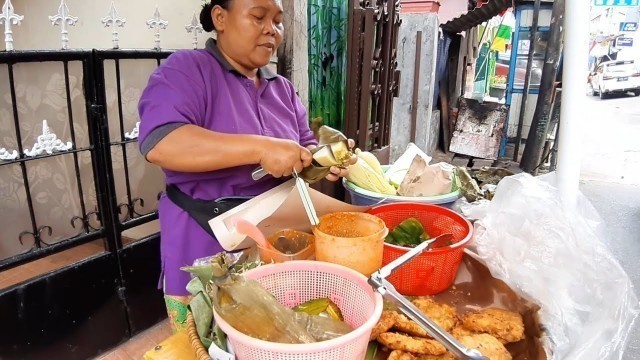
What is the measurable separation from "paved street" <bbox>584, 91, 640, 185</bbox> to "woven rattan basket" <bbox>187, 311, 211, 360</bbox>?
4.10 meters

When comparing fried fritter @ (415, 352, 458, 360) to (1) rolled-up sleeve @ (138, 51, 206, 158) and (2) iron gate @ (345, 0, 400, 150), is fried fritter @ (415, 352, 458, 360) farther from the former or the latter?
(2) iron gate @ (345, 0, 400, 150)

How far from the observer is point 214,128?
1.53 meters

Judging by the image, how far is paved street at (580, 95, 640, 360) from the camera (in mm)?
4273

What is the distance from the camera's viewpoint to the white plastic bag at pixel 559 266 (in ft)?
3.63

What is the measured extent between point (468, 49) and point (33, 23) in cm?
925

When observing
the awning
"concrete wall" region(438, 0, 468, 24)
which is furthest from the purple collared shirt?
"concrete wall" region(438, 0, 468, 24)

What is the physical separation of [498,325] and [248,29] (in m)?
1.28

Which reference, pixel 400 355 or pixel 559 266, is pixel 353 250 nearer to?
pixel 400 355

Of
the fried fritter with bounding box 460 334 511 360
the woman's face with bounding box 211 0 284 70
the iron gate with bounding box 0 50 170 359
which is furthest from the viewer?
the iron gate with bounding box 0 50 170 359

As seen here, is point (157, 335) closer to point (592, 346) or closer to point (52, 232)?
point (52, 232)

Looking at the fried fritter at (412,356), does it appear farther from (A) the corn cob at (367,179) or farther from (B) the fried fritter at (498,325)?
(A) the corn cob at (367,179)

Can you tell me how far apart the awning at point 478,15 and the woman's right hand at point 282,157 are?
6.52m

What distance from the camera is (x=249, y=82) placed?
5.51 feet

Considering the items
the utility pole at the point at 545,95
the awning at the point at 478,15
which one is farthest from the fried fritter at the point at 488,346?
the awning at the point at 478,15
